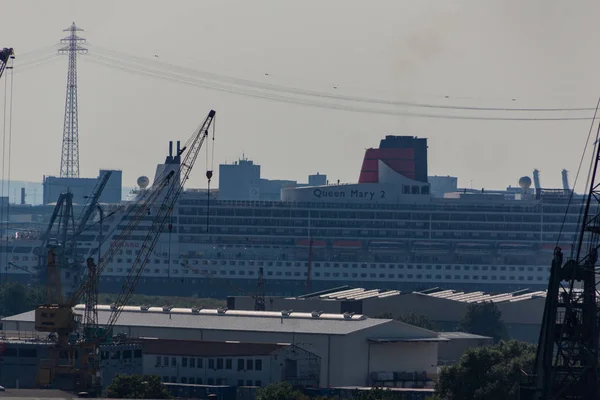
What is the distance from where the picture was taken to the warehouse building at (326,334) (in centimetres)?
8581

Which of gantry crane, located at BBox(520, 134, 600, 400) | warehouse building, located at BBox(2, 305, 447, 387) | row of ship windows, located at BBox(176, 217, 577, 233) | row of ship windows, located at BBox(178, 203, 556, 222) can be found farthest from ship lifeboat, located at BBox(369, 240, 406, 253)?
gantry crane, located at BBox(520, 134, 600, 400)

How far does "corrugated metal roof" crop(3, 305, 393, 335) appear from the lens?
293ft

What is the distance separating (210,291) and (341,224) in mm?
14667

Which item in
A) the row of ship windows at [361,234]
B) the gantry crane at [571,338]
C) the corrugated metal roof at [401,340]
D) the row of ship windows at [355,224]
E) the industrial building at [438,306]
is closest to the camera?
the gantry crane at [571,338]

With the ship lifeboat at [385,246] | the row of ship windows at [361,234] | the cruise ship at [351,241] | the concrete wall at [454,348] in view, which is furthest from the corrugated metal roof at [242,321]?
the ship lifeboat at [385,246]

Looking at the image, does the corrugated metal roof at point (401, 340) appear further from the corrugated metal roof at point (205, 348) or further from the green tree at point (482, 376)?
the green tree at point (482, 376)

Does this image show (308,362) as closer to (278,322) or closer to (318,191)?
(278,322)

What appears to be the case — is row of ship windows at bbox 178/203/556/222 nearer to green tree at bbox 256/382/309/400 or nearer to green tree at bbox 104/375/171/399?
green tree at bbox 256/382/309/400

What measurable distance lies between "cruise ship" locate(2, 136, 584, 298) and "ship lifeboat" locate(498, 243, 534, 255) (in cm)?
9

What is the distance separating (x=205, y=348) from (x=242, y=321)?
8143mm

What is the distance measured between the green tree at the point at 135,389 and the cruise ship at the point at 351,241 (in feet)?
301

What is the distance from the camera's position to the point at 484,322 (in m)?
114

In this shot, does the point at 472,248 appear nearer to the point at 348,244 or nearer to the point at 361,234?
the point at 361,234

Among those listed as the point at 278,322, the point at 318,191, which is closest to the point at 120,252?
the point at 318,191
